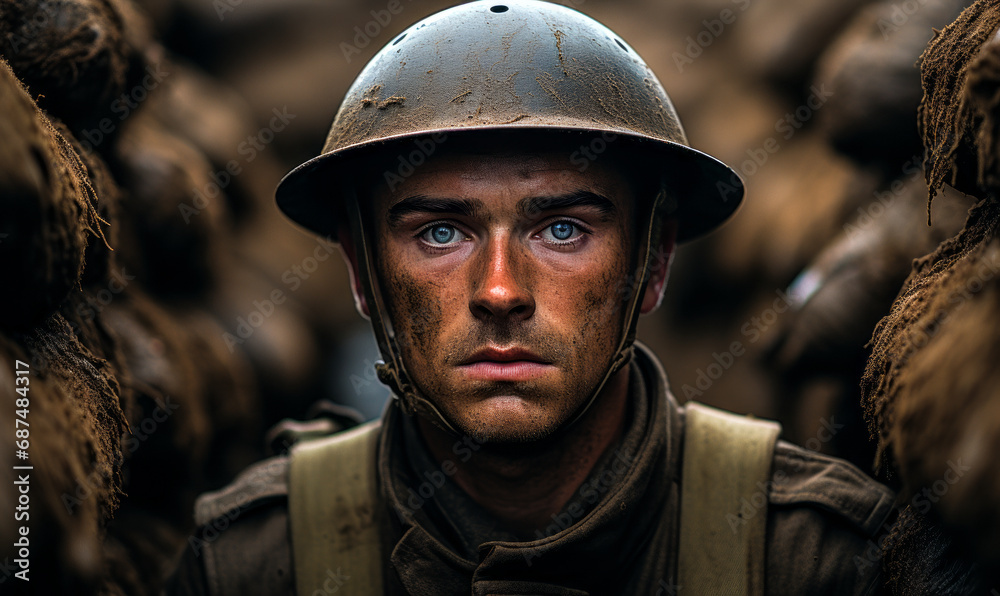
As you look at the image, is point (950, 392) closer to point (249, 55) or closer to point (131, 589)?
point (131, 589)

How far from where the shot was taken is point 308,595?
225 cm

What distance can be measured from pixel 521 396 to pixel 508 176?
0.57 m

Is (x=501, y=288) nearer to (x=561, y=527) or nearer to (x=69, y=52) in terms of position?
(x=561, y=527)

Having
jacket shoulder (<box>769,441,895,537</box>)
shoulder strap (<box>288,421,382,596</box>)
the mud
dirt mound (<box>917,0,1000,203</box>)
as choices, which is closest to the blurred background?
the mud

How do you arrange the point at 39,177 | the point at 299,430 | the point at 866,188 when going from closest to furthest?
the point at 39,177 < the point at 299,430 < the point at 866,188

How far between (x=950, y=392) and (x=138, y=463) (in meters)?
2.67

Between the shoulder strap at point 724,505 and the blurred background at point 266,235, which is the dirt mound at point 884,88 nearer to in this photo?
the blurred background at point 266,235

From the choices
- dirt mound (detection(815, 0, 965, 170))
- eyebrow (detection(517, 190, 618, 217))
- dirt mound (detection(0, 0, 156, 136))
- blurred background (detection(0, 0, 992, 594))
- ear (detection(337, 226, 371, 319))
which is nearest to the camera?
blurred background (detection(0, 0, 992, 594))

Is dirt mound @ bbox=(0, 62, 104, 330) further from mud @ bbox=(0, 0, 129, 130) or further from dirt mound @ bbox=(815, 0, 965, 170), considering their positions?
dirt mound @ bbox=(815, 0, 965, 170)

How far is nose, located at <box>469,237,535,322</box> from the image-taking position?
201 cm

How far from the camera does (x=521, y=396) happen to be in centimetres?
205

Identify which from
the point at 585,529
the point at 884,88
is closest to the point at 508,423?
the point at 585,529

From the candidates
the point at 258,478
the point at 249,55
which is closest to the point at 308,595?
the point at 258,478

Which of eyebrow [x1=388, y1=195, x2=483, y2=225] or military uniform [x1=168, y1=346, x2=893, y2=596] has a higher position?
eyebrow [x1=388, y1=195, x2=483, y2=225]
